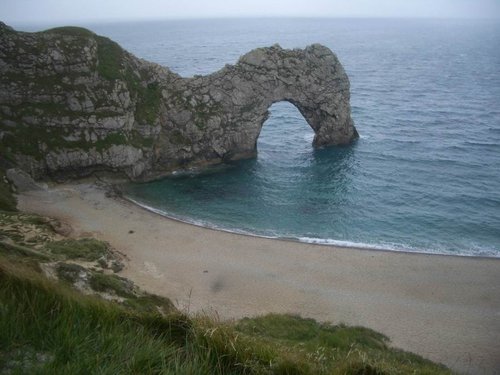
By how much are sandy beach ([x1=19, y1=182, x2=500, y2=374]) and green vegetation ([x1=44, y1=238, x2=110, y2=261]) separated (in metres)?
2.48

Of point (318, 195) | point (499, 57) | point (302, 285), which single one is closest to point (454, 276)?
point (302, 285)

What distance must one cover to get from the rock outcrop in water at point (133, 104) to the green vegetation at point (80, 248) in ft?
57.7

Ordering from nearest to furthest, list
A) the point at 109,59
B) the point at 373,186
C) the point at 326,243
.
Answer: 1. the point at 326,243
2. the point at 373,186
3. the point at 109,59

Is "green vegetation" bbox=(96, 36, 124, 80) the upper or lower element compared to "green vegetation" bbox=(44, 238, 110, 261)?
upper

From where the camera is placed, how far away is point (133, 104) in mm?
52094

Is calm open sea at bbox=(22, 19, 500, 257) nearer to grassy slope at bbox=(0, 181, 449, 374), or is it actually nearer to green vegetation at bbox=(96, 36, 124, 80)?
green vegetation at bbox=(96, 36, 124, 80)

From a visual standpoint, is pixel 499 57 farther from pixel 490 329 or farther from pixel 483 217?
pixel 490 329

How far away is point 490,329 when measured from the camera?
2809 cm

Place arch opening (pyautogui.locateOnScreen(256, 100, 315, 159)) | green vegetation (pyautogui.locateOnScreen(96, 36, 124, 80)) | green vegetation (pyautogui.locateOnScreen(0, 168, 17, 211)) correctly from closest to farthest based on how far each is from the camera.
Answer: green vegetation (pyautogui.locateOnScreen(0, 168, 17, 211))
green vegetation (pyautogui.locateOnScreen(96, 36, 124, 80))
arch opening (pyautogui.locateOnScreen(256, 100, 315, 159))

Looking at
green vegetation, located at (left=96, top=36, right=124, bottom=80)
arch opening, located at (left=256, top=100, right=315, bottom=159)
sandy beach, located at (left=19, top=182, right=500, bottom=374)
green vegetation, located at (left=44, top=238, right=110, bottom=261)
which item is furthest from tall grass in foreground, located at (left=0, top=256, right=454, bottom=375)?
arch opening, located at (left=256, top=100, right=315, bottom=159)

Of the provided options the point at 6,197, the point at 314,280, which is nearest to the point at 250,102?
the point at 314,280

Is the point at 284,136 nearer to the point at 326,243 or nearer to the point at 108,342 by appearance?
the point at 326,243

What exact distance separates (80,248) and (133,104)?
26105mm

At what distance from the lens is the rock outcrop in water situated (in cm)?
4684
